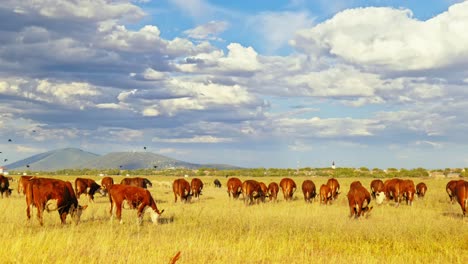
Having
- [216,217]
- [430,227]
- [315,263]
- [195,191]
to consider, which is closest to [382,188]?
[195,191]

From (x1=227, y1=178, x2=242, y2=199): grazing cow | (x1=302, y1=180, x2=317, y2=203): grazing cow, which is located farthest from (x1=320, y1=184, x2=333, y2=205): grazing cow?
(x1=227, y1=178, x2=242, y2=199): grazing cow

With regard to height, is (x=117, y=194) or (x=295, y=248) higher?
(x=117, y=194)

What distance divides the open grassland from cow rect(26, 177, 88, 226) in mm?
456

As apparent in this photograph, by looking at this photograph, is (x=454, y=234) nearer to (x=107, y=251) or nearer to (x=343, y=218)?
(x=343, y=218)

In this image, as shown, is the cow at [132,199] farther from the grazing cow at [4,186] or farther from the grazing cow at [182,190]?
the grazing cow at [4,186]

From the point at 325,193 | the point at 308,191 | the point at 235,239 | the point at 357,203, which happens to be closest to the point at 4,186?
the point at 308,191

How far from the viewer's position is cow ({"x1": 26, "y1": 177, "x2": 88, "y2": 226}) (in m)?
17.2

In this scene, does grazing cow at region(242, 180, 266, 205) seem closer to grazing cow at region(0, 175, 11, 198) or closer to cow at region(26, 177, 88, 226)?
cow at region(26, 177, 88, 226)

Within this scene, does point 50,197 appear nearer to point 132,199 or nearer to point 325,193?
point 132,199

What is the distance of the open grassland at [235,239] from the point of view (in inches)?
464

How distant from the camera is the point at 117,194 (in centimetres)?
1875

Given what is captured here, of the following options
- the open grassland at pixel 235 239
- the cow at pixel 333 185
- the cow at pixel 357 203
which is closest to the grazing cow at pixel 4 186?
the open grassland at pixel 235 239

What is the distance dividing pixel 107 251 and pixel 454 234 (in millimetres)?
12764

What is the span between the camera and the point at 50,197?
17391mm
